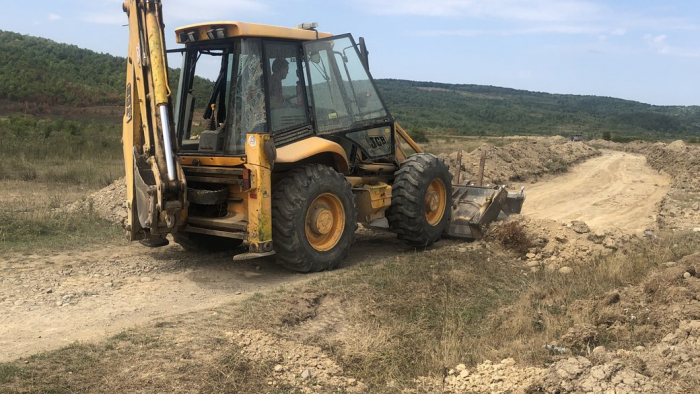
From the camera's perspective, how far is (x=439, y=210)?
8.60 meters

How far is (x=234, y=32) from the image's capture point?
6516 millimetres

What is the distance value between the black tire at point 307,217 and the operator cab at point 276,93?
49 cm

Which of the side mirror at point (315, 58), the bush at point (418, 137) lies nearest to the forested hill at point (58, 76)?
the bush at point (418, 137)

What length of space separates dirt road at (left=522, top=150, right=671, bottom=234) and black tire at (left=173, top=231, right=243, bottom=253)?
5777 millimetres

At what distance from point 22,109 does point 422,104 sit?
75357 millimetres

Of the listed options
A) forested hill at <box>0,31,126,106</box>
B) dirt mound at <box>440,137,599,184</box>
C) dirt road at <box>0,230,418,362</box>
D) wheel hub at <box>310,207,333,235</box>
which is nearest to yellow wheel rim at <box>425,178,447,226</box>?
dirt road at <box>0,230,418,362</box>

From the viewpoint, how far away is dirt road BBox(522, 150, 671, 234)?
11.8 metres

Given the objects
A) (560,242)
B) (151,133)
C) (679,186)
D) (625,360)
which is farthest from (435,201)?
(679,186)

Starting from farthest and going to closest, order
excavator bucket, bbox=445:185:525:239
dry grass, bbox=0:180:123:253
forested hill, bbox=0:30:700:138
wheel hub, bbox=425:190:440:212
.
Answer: forested hill, bbox=0:30:700:138 < excavator bucket, bbox=445:185:525:239 < wheel hub, bbox=425:190:440:212 < dry grass, bbox=0:180:123:253

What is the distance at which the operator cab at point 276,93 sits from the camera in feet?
21.6

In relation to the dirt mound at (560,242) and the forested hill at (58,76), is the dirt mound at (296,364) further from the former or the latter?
the forested hill at (58,76)

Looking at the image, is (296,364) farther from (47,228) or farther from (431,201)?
(47,228)

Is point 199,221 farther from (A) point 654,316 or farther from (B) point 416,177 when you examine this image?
(A) point 654,316

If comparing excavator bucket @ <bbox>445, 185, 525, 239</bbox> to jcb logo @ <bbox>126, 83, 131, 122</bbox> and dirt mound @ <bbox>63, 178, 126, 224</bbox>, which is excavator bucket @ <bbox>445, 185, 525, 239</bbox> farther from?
dirt mound @ <bbox>63, 178, 126, 224</bbox>
